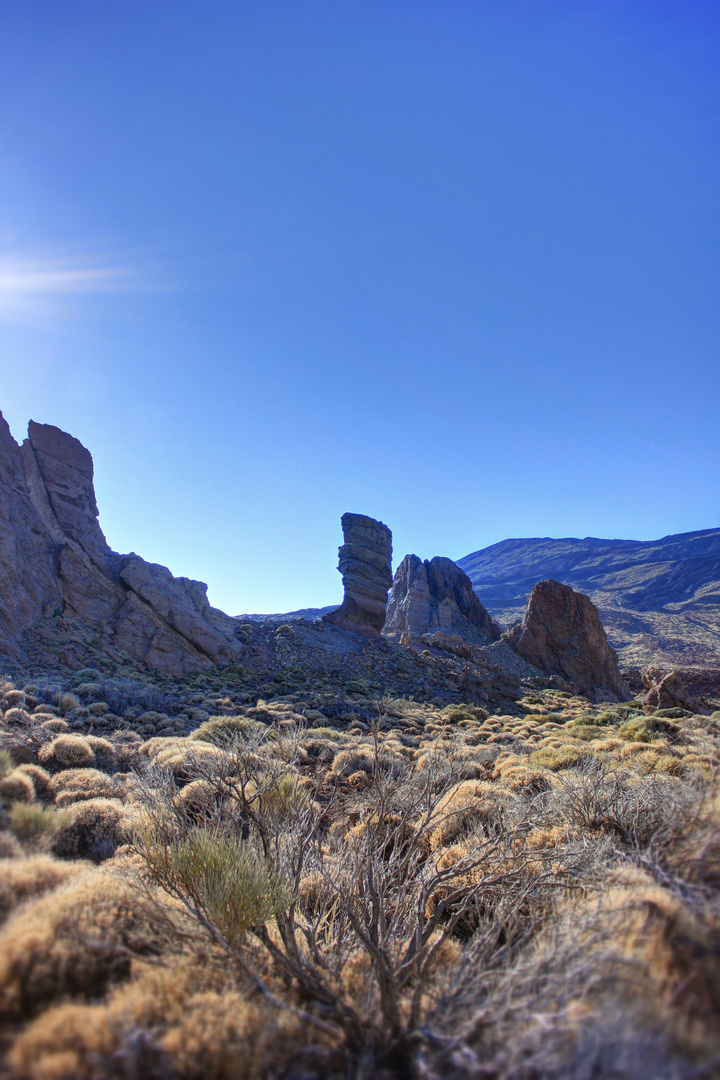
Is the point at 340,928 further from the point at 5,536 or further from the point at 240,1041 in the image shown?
the point at 5,536

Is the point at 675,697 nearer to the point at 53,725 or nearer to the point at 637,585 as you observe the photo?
the point at 53,725

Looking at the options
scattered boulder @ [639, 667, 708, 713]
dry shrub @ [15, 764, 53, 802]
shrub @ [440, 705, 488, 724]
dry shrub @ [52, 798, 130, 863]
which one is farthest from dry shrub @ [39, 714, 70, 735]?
scattered boulder @ [639, 667, 708, 713]

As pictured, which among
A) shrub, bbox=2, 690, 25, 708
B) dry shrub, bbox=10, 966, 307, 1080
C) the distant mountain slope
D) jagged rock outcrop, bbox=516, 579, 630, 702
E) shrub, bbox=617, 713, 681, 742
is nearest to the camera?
dry shrub, bbox=10, 966, 307, 1080

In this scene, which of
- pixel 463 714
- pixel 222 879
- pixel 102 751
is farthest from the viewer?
pixel 463 714

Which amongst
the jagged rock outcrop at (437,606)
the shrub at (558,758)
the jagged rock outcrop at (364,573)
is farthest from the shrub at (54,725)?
the jagged rock outcrop at (437,606)

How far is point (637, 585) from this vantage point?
389 feet

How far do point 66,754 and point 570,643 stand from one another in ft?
141

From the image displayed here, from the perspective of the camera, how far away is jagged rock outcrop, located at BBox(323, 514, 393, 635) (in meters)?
42.4

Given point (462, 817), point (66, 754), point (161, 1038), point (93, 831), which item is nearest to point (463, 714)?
point (462, 817)

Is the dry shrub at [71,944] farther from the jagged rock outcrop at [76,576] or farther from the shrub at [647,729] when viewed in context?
the jagged rock outcrop at [76,576]

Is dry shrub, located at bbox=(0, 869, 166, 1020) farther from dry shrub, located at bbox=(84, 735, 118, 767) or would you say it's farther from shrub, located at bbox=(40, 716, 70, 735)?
shrub, located at bbox=(40, 716, 70, 735)

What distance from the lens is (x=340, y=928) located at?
3.60 metres

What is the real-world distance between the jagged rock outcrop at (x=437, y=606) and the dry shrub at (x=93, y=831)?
49816 millimetres

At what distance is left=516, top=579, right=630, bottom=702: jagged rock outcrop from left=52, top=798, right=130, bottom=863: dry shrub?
4083cm
